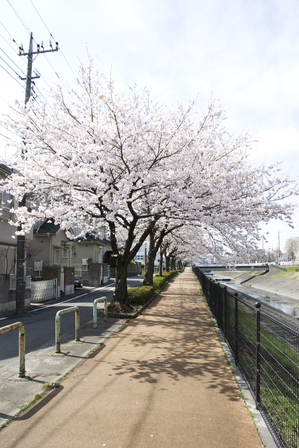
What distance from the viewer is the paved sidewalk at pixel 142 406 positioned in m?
3.65

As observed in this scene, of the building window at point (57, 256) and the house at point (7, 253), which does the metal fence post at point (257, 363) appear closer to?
the house at point (7, 253)

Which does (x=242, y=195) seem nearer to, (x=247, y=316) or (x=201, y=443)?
(x=247, y=316)

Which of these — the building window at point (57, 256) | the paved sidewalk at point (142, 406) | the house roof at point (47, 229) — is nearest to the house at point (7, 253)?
the house roof at point (47, 229)

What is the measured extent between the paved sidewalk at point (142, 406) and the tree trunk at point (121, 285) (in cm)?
492

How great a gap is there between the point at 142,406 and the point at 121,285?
323 inches

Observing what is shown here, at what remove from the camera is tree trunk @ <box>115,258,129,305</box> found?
12.4 meters

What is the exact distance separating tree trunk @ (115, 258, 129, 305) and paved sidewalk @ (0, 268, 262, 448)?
4.92 m

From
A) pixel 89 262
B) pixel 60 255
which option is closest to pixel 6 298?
pixel 60 255

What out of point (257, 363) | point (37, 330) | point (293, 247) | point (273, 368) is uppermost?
point (293, 247)

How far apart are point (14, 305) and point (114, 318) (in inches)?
250

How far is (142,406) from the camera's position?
4.46 metres

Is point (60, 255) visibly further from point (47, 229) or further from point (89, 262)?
point (89, 262)

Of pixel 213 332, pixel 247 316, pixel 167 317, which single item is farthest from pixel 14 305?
pixel 247 316

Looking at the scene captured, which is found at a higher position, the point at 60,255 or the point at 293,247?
the point at 293,247
